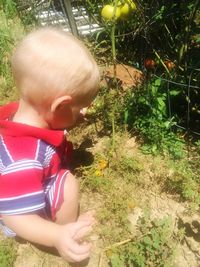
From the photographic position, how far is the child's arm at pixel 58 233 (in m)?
1.50

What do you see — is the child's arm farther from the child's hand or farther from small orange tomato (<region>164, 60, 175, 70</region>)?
small orange tomato (<region>164, 60, 175, 70</region>)

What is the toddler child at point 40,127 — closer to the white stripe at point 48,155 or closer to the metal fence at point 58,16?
the white stripe at point 48,155

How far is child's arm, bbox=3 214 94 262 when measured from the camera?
1.50 m

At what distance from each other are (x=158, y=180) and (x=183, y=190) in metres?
0.15

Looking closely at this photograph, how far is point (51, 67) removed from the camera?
1530 mm

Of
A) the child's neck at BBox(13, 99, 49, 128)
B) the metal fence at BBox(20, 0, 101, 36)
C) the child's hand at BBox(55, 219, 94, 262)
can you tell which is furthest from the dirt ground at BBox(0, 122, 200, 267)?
the metal fence at BBox(20, 0, 101, 36)

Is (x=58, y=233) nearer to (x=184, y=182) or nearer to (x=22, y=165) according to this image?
(x=22, y=165)

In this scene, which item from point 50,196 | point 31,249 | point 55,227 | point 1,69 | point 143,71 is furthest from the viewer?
point 1,69

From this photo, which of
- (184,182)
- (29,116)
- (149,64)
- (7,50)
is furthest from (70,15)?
(184,182)

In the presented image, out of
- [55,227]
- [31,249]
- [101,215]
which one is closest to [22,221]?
[55,227]

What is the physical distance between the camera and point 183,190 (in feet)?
6.51

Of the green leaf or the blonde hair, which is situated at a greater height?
the blonde hair

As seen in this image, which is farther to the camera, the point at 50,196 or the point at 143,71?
the point at 143,71

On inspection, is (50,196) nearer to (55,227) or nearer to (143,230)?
(55,227)
